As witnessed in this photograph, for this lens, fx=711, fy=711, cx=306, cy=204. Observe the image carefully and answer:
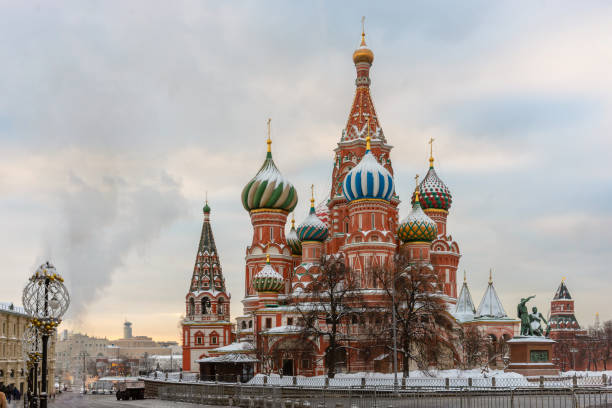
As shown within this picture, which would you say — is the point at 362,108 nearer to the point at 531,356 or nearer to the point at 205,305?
the point at 205,305

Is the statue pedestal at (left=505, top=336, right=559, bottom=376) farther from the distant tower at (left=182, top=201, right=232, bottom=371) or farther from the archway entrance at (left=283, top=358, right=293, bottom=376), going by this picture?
the distant tower at (left=182, top=201, right=232, bottom=371)

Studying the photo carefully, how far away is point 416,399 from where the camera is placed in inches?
918

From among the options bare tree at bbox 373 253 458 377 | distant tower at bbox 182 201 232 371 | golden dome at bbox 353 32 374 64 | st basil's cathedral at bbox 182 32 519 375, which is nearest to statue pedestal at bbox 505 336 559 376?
bare tree at bbox 373 253 458 377

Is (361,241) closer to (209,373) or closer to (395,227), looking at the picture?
(395,227)

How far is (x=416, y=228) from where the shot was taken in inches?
2366

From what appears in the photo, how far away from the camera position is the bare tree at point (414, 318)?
4219cm

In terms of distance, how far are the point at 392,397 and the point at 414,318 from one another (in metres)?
19.7

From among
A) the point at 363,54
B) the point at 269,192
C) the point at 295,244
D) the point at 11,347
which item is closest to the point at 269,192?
the point at 269,192

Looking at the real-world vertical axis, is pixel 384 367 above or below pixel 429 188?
below

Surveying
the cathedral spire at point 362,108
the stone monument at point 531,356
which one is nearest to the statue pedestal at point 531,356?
the stone monument at point 531,356

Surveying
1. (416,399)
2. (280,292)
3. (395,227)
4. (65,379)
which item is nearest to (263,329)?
(280,292)

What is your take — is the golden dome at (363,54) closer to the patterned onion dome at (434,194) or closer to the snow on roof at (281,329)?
the patterned onion dome at (434,194)

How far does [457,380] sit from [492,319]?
26.5m

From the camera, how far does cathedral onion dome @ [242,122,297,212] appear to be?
65750mm
